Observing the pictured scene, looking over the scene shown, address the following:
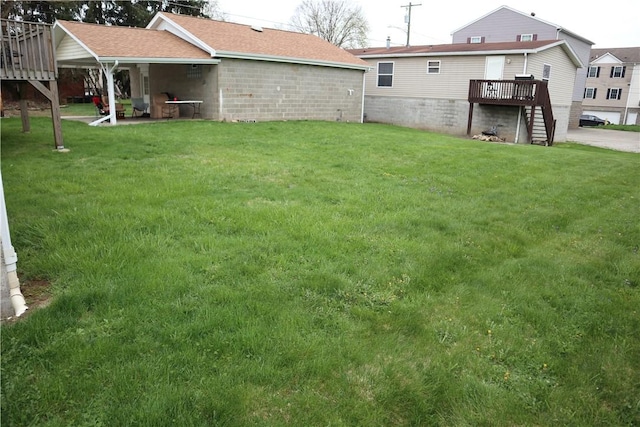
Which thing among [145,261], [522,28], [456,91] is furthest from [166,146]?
[522,28]

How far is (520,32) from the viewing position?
33.0 m

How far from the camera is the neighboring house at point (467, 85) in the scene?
20406mm

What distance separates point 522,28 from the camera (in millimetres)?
32844

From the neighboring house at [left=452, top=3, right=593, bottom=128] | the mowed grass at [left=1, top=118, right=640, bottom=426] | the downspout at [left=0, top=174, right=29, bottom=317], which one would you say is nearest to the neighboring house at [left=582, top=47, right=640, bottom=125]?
the neighboring house at [left=452, top=3, right=593, bottom=128]

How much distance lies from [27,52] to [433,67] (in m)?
18.6

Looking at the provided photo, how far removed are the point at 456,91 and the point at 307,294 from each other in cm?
2100

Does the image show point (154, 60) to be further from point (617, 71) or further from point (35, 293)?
point (617, 71)

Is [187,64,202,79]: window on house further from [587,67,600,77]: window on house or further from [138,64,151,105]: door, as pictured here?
[587,67,600,77]: window on house

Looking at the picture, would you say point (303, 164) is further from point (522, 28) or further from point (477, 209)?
Result: point (522, 28)

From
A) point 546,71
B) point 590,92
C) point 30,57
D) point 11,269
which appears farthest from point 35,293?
point 590,92

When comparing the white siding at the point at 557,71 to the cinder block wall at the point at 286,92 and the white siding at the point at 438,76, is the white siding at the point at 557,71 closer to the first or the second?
the white siding at the point at 438,76

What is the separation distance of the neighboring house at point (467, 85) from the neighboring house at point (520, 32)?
7.08 m

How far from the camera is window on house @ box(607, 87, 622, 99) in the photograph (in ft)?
162

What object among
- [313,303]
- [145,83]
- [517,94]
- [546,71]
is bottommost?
[313,303]
